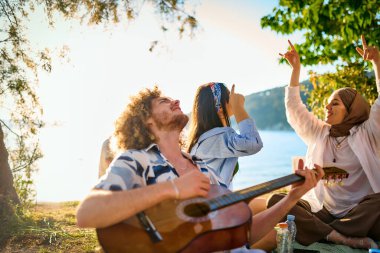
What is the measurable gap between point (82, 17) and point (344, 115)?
3357 mm

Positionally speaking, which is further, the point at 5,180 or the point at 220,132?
the point at 5,180

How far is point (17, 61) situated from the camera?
4.84 m

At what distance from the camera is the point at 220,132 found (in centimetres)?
326

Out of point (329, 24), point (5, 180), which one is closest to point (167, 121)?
point (5, 180)

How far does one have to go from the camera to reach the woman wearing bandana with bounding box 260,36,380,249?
3672 millimetres

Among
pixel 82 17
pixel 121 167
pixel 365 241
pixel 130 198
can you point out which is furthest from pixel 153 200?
pixel 82 17

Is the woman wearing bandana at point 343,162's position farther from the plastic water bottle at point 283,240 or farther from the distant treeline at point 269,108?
the distant treeline at point 269,108

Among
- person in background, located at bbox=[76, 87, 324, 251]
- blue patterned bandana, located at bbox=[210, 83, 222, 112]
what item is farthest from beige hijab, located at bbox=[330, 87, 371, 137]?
person in background, located at bbox=[76, 87, 324, 251]

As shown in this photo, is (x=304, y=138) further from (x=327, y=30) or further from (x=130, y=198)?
(x=327, y=30)

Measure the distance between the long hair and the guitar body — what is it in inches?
64.7

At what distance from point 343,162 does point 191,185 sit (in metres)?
2.74

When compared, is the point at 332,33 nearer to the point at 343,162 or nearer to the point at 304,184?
the point at 343,162

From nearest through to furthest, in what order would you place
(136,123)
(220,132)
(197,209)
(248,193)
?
(197,209) < (248,193) < (136,123) < (220,132)

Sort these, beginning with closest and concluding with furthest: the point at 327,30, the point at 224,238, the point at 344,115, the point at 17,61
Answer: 1. the point at 224,238
2. the point at 344,115
3. the point at 17,61
4. the point at 327,30
